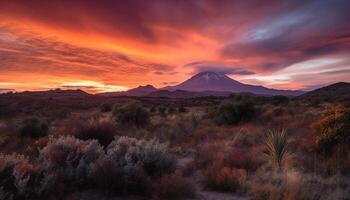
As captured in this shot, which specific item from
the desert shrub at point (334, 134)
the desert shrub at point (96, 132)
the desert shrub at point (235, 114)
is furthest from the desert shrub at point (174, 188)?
the desert shrub at point (235, 114)

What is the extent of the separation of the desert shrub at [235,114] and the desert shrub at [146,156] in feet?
41.5

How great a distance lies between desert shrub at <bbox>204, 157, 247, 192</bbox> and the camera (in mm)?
6586

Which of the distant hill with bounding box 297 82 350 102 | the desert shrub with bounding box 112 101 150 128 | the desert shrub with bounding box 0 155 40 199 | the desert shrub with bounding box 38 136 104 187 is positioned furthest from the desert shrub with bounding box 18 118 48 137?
the distant hill with bounding box 297 82 350 102

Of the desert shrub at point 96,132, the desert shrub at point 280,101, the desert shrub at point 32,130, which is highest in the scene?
the desert shrub at point 96,132

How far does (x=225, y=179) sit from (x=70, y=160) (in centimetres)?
380

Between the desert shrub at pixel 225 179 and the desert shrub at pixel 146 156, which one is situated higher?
the desert shrub at pixel 146 156

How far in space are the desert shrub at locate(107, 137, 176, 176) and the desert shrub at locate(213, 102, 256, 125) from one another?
12640mm

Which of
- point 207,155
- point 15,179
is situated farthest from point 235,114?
point 15,179

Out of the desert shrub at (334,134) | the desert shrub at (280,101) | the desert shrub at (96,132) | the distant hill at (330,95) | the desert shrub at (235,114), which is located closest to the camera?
the desert shrub at (334,134)

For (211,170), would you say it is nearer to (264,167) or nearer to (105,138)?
(264,167)

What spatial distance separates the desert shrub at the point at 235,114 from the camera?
1945 cm

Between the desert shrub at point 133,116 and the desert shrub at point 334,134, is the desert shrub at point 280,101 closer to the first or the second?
the desert shrub at point 133,116

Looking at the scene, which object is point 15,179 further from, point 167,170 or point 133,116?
point 133,116

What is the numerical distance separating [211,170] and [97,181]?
3.06 meters
